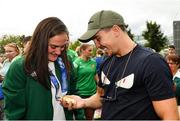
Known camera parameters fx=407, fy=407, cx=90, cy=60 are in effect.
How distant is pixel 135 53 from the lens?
3025 millimetres

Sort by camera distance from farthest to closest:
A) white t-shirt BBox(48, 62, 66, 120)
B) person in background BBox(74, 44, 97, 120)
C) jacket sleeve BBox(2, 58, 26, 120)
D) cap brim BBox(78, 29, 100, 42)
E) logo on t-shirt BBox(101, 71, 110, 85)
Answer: person in background BBox(74, 44, 97, 120), white t-shirt BBox(48, 62, 66, 120), jacket sleeve BBox(2, 58, 26, 120), logo on t-shirt BBox(101, 71, 110, 85), cap brim BBox(78, 29, 100, 42)

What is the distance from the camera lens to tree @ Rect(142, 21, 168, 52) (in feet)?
250

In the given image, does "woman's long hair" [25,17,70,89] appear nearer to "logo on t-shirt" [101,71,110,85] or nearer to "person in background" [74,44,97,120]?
"logo on t-shirt" [101,71,110,85]

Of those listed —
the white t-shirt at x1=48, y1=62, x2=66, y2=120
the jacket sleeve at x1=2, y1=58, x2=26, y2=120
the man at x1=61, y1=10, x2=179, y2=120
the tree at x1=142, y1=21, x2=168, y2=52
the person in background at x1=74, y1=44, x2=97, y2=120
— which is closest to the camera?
the man at x1=61, y1=10, x2=179, y2=120

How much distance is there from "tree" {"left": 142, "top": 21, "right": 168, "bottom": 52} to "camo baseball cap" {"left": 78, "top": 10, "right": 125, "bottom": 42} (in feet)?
239

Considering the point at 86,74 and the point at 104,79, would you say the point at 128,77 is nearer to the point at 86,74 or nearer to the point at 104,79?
the point at 104,79

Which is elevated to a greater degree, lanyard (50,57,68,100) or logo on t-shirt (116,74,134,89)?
logo on t-shirt (116,74,134,89)

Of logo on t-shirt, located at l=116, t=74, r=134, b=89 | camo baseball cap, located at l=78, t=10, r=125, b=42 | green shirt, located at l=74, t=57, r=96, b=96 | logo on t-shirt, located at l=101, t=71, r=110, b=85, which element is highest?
camo baseball cap, located at l=78, t=10, r=125, b=42

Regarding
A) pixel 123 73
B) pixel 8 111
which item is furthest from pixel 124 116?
pixel 8 111

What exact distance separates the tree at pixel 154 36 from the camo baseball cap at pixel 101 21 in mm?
72760

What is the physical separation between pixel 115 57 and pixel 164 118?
679 millimetres

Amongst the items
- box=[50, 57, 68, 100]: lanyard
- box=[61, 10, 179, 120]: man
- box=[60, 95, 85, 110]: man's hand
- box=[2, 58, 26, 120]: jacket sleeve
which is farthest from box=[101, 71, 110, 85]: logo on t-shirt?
box=[2, 58, 26, 120]: jacket sleeve

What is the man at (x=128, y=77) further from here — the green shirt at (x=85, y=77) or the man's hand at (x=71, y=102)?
the green shirt at (x=85, y=77)

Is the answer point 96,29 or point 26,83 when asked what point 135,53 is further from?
point 26,83
